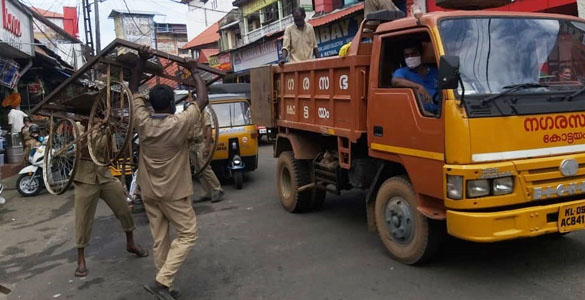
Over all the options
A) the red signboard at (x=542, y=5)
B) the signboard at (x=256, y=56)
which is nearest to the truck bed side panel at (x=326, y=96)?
the red signboard at (x=542, y=5)

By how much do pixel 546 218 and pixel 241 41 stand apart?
3493 centimetres

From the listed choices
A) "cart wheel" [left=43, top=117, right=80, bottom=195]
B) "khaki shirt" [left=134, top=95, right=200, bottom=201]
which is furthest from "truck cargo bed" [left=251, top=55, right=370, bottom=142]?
"cart wheel" [left=43, top=117, right=80, bottom=195]

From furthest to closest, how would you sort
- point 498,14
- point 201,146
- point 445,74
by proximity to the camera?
1. point 201,146
2. point 498,14
3. point 445,74

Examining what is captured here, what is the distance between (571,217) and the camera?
12.5 ft

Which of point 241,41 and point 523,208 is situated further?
point 241,41

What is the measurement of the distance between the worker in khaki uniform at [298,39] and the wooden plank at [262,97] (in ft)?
1.54

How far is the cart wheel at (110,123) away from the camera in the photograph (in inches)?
164

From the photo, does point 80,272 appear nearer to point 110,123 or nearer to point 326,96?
point 110,123

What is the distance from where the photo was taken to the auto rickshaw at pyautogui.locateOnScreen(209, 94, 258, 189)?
360 inches

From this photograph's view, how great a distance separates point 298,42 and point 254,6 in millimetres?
27742

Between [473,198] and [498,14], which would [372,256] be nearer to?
[473,198]

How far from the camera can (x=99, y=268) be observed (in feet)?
16.4

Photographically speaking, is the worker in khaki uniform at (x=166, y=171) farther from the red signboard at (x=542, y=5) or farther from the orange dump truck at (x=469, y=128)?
the red signboard at (x=542, y=5)

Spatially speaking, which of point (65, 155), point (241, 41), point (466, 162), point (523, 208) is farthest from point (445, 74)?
point (241, 41)
